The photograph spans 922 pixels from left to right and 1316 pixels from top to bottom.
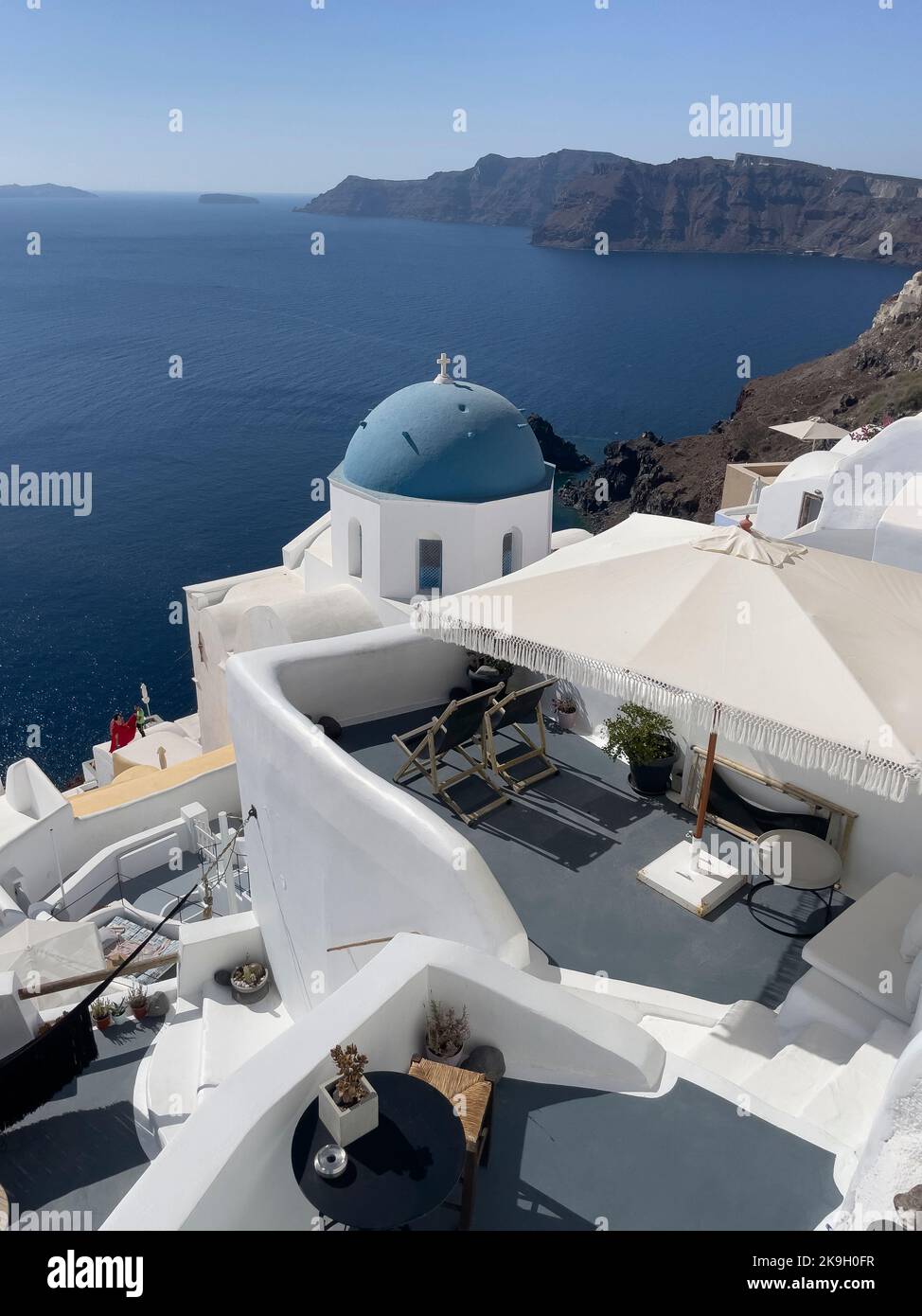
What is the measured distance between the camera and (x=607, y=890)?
786 centimetres

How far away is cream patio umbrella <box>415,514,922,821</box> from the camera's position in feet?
19.8

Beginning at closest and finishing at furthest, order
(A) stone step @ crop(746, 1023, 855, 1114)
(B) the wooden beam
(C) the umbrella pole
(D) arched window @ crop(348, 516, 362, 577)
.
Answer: (A) stone step @ crop(746, 1023, 855, 1114), (C) the umbrella pole, (B) the wooden beam, (D) arched window @ crop(348, 516, 362, 577)

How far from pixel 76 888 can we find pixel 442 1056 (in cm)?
1414

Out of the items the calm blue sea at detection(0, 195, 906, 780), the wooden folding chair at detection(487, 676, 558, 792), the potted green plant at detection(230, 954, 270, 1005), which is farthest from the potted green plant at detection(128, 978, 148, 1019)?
the calm blue sea at detection(0, 195, 906, 780)

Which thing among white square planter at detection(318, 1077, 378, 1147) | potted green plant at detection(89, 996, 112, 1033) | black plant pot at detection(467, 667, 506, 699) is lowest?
potted green plant at detection(89, 996, 112, 1033)

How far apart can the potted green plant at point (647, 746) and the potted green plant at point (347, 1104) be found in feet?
16.6

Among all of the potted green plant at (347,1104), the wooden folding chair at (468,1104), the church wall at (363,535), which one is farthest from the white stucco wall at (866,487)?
the potted green plant at (347,1104)

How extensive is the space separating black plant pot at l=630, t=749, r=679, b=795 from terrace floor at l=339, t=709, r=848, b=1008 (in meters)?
0.12

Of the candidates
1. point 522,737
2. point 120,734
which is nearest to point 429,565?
point 522,737

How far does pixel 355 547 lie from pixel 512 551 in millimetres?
2553

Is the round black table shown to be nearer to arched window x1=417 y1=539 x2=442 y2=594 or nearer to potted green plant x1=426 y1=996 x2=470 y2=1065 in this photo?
potted green plant x1=426 y1=996 x2=470 y2=1065

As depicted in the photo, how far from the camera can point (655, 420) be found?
264 ft

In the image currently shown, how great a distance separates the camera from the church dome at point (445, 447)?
1384cm

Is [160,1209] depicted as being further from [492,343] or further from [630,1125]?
[492,343]
